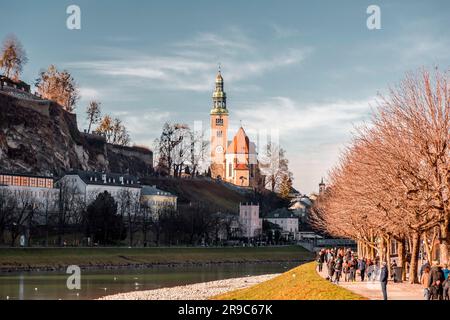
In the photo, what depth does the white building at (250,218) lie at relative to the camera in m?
162

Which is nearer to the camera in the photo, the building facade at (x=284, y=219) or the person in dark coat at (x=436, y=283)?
the person in dark coat at (x=436, y=283)

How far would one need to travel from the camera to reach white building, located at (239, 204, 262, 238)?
533 feet

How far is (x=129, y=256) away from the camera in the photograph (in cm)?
9456

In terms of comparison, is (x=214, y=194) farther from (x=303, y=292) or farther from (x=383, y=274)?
(x=383, y=274)

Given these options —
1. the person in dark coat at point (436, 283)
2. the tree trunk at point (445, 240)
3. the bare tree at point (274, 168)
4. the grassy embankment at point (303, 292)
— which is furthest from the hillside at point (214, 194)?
the person in dark coat at point (436, 283)

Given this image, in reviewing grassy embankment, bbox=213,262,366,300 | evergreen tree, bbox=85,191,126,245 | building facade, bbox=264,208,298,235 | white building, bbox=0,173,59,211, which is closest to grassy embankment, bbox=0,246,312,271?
evergreen tree, bbox=85,191,126,245

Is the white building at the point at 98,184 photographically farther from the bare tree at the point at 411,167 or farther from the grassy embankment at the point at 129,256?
the bare tree at the point at 411,167

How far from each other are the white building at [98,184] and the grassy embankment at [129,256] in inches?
955

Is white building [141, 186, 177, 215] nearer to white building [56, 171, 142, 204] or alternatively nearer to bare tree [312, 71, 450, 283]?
white building [56, 171, 142, 204]

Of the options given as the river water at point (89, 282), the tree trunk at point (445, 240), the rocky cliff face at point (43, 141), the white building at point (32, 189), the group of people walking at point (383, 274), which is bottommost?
the river water at point (89, 282)

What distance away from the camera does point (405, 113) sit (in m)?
37.0

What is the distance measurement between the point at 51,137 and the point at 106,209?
36.9 meters
